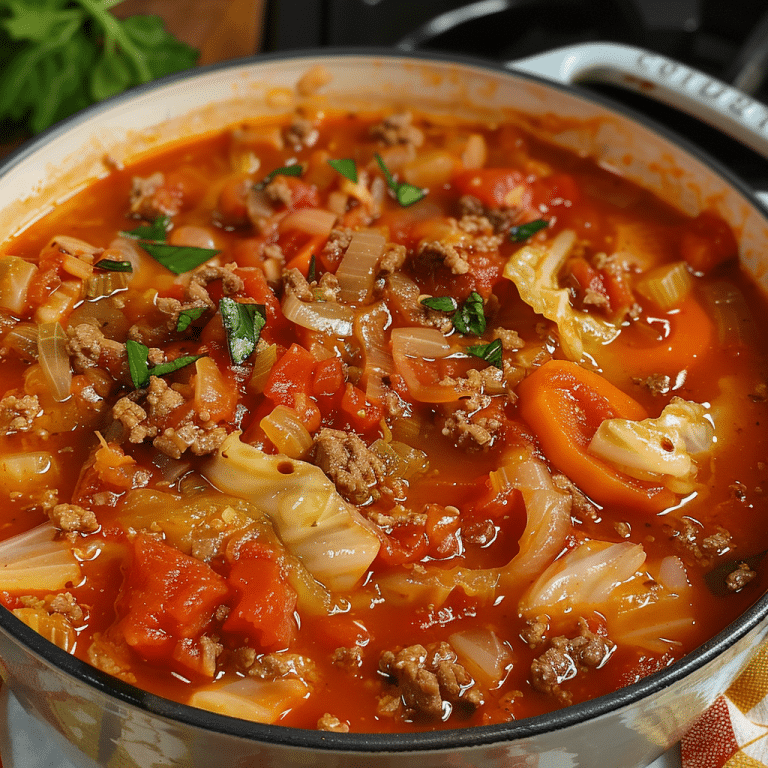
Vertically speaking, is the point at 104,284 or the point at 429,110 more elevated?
the point at 429,110

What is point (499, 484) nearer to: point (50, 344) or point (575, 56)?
point (50, 344)

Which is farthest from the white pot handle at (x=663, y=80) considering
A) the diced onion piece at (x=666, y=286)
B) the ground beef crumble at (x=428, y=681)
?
the ground beef crumble at (x=428, y=681)

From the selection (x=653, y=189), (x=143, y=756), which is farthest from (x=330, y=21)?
(x=143, y=756)

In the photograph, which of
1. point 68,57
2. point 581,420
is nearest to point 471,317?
point 581,420

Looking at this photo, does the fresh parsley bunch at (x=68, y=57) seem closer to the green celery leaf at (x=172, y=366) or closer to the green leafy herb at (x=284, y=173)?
the green leafy herb at (x=284, y=173)

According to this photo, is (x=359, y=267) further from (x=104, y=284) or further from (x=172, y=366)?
(x=104, y=284)

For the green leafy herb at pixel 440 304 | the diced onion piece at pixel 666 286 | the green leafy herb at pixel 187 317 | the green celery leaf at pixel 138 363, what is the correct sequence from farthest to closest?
the diced onion piece at pixel 666 286, the green leafy herb at pixel 440 304, the green leafy herb at pixel 187 317, the green celery leaf at pixel 138 363
